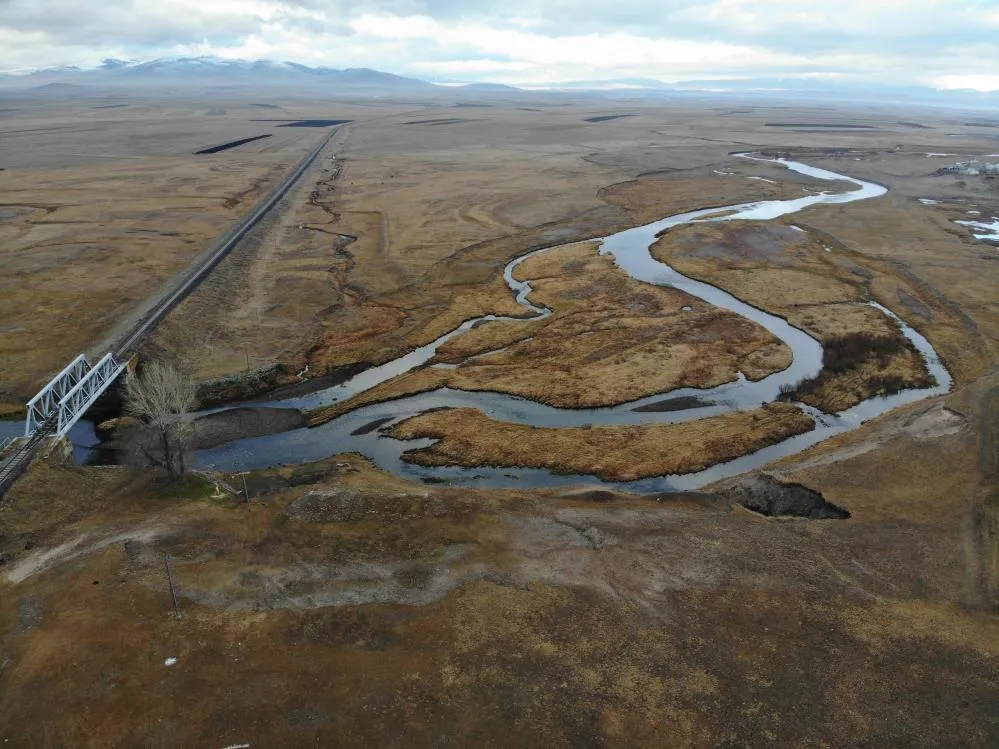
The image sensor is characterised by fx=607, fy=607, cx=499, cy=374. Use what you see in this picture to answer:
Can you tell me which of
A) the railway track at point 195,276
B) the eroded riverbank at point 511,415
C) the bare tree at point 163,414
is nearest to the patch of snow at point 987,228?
the eroded riverbank at point 511,415

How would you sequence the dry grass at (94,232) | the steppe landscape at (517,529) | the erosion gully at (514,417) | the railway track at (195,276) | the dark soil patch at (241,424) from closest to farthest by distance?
the steppe landscape at (517,529), the erosion gully at (514,417), the dark soil patch at (241,424), the railway track at (195,276), the dry grass at (94,232)

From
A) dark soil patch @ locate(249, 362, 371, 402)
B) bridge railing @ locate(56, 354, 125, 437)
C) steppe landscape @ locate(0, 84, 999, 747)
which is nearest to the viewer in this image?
steppe landscape @ locate(0, 84, 999, 747)

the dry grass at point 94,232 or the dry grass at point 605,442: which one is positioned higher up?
the dry grass at point 94,232

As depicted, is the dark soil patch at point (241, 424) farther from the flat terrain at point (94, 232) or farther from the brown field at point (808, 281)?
the brown field at point (808, 281)

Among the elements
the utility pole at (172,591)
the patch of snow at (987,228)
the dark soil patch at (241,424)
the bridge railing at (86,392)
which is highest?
the patch of snow at (987,228)

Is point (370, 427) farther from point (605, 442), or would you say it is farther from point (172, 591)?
point (172, 591)

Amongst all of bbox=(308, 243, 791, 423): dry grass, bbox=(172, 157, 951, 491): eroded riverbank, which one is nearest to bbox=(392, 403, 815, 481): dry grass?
bbox=(172, 157, 951, 491): eroded riverbank

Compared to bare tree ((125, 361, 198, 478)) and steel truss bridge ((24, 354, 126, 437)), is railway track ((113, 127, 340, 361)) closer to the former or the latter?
steel truss bridge ((24, 354, 126, 437))
